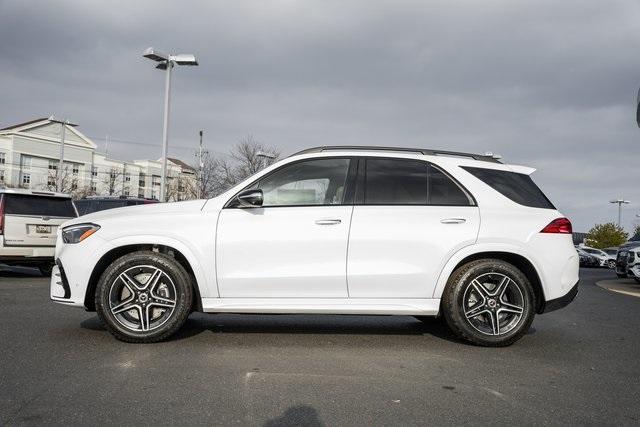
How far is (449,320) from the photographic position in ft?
16.8

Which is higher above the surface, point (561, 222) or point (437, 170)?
point (437, 170)

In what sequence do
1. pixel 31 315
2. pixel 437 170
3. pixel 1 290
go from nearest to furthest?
pixel 437 170, pixel 31 315, pixel 1 290

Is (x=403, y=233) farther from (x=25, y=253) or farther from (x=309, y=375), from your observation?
(x=25, y=253)

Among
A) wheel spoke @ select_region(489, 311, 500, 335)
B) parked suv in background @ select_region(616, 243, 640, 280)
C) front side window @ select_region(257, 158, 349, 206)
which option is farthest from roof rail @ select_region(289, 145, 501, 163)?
parked suv in background @ select_region(616, 243, 640, 280)

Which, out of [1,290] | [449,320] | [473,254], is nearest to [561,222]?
[473,254]

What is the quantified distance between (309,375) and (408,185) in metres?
2.06

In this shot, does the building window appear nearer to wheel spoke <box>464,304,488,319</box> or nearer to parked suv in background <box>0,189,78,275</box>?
parked suv in background <box>0,189,78,275</box>

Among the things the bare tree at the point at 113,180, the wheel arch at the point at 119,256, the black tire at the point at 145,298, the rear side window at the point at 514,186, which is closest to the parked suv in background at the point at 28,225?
the wheel arch at the point at 119,256

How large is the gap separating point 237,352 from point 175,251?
43.5 inches

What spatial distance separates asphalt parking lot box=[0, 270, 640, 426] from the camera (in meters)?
3.33

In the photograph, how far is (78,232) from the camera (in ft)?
16.9

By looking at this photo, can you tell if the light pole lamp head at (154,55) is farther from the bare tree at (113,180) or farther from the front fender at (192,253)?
the bare tree at (113,180)

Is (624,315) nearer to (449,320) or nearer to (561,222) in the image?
(561,222)

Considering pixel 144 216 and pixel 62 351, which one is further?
pixel 144 216
